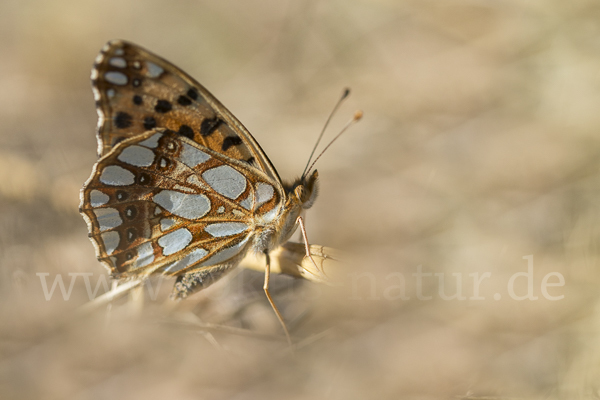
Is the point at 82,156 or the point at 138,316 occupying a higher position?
the point at 82,156

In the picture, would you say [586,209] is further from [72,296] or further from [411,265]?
[72,296]

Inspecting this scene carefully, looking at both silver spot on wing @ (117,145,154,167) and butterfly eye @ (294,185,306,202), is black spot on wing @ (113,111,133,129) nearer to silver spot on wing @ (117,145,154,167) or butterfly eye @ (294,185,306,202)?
silver spot on wing @ (117,145,154,167)

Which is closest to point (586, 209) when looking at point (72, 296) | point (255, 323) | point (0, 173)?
→ point (255, 323)

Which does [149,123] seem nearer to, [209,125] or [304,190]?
[209,125]

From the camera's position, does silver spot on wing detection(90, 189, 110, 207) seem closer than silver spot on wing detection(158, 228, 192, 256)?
Yes

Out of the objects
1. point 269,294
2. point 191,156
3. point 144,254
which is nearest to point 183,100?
point 191,156

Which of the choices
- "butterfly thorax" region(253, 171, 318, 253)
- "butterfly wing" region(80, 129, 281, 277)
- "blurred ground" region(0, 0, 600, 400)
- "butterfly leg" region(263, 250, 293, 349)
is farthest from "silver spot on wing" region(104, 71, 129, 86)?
"blurred ground" region(0, 0, 600, 400)

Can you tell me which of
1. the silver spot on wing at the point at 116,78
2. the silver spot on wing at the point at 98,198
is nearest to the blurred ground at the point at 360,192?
the silver spot on wing at the point at 98,198
